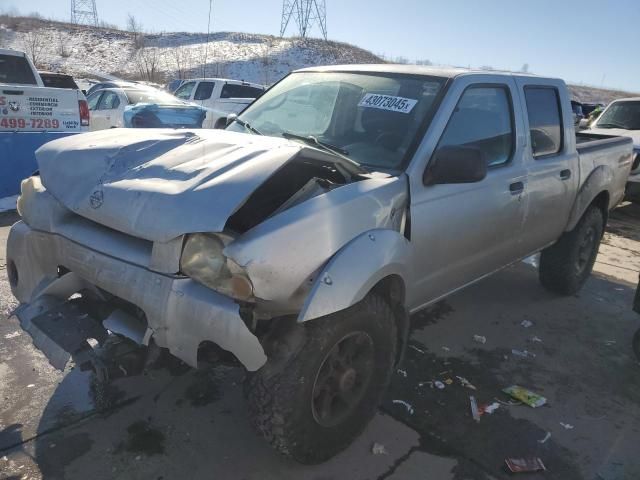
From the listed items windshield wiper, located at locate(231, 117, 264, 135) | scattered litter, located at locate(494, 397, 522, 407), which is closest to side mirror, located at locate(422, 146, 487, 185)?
windshield wiper, located at locate(231, 117, 264, 135)

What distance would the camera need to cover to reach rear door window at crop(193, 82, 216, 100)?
14.0 meters

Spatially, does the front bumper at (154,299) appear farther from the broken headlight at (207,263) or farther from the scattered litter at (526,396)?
the scattered litter at (526,396)

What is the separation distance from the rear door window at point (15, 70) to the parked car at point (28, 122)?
123 cm

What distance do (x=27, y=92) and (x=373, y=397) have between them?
630 cm

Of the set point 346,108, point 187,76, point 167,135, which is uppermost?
point 346,108

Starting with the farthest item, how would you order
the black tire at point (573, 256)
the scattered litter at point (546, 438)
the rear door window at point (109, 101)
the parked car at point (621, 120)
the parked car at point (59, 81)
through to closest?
the rear door window at point (109, 101) < the parked car at point (59, 81) < the parked car at point (621, 120) < the black tire at point (573, 256) < the scattered litter at point (546, 438)

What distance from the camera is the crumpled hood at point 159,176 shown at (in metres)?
2.08

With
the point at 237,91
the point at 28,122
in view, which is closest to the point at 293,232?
the point at 28,122

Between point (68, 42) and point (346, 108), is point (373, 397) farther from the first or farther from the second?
point (68, 42)

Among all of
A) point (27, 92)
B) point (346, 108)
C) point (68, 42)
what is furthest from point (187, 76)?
point (346, 108)

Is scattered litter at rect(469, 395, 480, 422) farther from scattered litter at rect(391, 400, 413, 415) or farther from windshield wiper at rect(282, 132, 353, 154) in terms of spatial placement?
windshield wiper at rect(282, 132, 353, 154)

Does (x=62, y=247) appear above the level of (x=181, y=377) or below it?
above

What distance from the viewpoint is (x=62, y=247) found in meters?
2.44

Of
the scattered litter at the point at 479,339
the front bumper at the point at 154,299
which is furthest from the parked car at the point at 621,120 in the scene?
the front bumper at the point at 154,299
